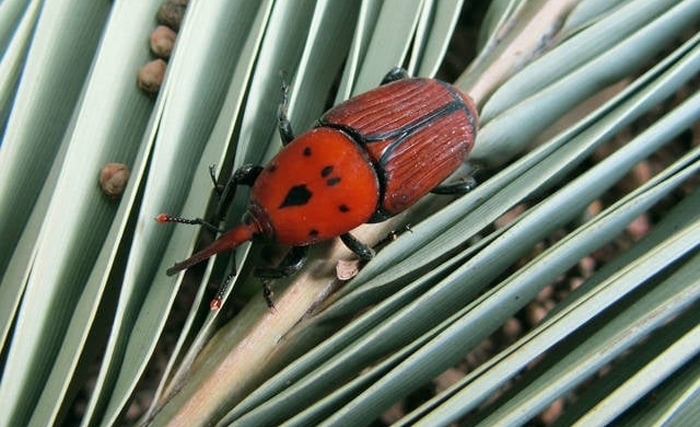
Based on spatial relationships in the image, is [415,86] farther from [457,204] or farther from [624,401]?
[624,401]

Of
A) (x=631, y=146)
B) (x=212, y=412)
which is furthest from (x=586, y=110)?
(x=212, y=412)

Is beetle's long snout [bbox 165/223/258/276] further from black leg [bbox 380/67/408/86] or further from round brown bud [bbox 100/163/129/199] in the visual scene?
black leg [bbox 380/67/408/86]

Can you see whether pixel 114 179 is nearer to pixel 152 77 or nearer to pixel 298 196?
pixel 152 77

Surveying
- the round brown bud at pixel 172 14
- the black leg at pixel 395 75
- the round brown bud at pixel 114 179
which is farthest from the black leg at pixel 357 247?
the round brown bud at pixel 172 14

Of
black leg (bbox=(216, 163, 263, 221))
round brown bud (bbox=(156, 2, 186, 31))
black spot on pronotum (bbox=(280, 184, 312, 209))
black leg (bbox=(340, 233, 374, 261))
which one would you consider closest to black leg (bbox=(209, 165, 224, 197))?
black leg (bbox=(216, 163, 263, 221))

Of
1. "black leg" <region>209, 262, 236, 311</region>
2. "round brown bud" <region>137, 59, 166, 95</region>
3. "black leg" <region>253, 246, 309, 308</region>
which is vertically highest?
"round brown bud" <region>137, 59, 166, 95</region>

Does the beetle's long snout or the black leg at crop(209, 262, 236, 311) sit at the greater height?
the beetle's long snout

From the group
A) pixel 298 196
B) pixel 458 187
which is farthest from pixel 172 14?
pixel 458 187

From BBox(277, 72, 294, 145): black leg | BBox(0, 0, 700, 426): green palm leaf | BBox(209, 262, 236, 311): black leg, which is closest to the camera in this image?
BBox(0, 0, 700, 426): green palm leaf
